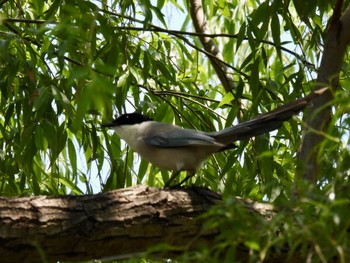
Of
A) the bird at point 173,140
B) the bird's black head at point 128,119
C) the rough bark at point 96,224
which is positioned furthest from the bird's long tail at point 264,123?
the bird's black head at point 128,119

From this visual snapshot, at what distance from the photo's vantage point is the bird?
3.73 meters

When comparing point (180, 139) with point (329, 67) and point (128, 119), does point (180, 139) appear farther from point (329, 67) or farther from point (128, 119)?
point (329, 67)

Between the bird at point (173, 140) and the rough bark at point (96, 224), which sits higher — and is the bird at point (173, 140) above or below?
above

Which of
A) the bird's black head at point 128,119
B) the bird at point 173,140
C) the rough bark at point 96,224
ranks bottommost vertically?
the rough bark at point 96,224

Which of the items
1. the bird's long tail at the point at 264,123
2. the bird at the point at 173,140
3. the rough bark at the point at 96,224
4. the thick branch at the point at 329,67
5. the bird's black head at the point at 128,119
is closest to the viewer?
the rough bark at the point at 96,224

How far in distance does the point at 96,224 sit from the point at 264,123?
890 millimetres

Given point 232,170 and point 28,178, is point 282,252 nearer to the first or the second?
point 232,170

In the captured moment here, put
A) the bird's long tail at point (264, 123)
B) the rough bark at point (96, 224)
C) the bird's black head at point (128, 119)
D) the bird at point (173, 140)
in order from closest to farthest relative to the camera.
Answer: the rough bark at point (96, 224)
the bird's long tail at point (264, 123)
the bird at point (173, 140)
the bird's black head at point (128, 119)

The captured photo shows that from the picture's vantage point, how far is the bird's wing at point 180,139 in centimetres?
376

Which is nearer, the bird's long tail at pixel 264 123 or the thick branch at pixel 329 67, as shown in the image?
the thick branch at pixel 329 67

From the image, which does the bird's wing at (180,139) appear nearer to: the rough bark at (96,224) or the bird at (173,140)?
the bird at (173,140)

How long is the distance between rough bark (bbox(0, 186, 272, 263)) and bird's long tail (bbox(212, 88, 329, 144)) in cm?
40

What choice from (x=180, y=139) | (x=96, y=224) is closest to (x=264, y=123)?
(x=180, y=139)

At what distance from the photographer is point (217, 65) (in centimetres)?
458
